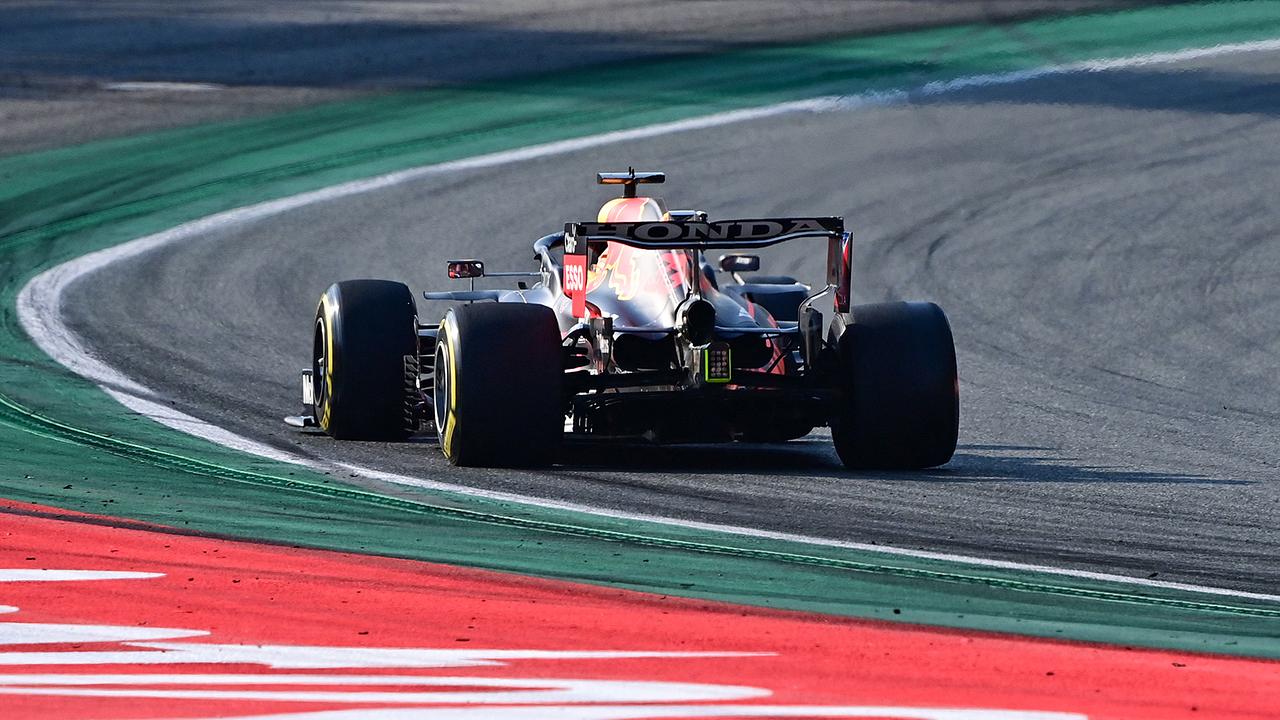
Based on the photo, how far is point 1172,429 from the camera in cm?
1369

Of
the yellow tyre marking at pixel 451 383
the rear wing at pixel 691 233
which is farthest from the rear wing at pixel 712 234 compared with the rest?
the yellow tyre marking at pixel 451 383

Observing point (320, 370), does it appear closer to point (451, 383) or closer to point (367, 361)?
point (367, 361)

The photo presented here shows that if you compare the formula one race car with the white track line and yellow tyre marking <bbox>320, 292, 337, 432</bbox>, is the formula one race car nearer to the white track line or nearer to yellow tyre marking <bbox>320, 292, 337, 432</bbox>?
yellow tyre marking <bbox>320, 292, 337, 432</bbox>

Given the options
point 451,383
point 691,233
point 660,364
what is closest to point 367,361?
point 451,383

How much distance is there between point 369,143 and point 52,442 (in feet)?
44.9

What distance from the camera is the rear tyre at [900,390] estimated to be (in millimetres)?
11508

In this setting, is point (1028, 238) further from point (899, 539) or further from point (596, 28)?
point (899, 539)

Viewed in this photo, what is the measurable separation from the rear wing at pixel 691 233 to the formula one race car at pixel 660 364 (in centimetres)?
1

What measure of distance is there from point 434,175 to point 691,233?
12.6m

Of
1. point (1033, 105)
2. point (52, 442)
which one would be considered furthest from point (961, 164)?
point (52, 442)

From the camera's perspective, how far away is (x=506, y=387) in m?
11.1

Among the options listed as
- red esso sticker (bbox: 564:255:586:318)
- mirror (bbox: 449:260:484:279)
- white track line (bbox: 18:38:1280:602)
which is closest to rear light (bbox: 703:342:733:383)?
red esso sticker (bbox: 564:255:586:318)

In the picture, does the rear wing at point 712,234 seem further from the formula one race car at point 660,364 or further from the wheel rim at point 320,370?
the wheel rim at point 320,370

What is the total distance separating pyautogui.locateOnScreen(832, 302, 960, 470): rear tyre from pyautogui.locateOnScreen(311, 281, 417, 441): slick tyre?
8.61ft
